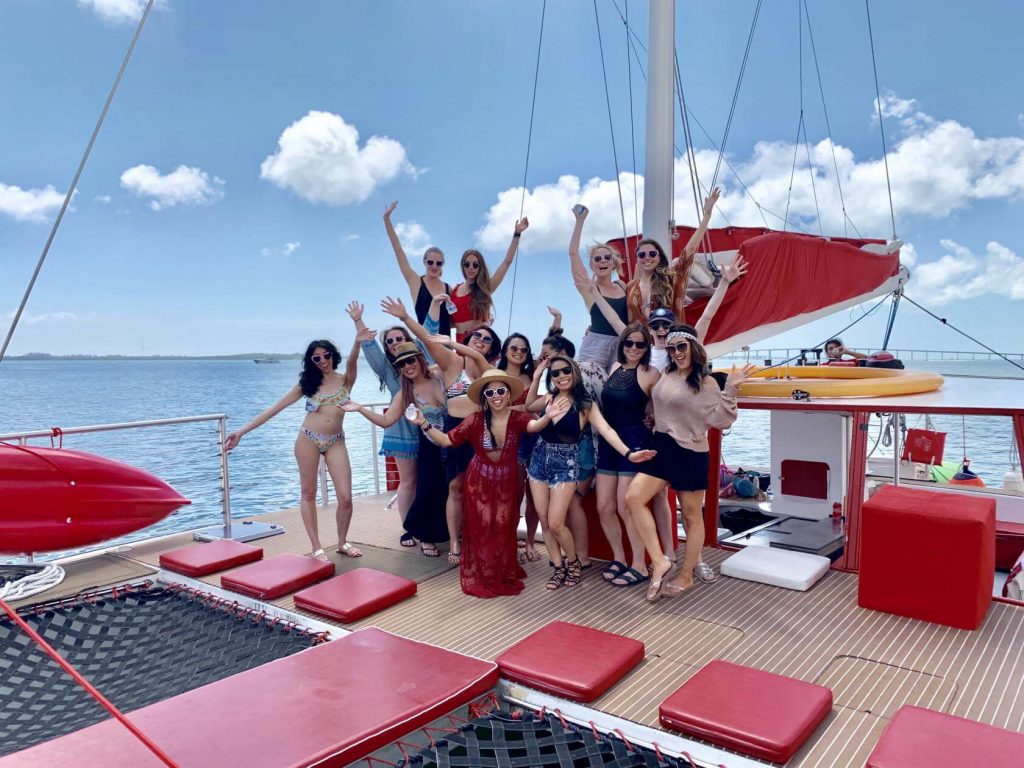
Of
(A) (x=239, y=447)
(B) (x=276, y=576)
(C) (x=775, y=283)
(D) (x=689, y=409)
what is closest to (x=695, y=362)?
(D) (x=689, y=409)

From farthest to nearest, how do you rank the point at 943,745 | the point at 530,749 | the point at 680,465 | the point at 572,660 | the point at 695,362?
1. the point at 680,465
2. the point at 695,362
3. the point at 572,660
4. the point at 530,749
5. the point at 943,745

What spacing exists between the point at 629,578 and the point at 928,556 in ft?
5.92

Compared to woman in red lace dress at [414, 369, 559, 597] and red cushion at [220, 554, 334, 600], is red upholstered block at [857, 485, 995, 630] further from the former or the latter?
red cushion at [220, 554, 334, 600]

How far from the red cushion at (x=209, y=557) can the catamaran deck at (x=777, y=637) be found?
0.12 m

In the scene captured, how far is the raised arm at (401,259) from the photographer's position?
598 cm

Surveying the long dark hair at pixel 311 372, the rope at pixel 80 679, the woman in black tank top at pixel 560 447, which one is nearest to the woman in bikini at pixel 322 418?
the long dark hair at pixel 311 372

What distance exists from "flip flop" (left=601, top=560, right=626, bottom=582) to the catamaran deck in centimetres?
6

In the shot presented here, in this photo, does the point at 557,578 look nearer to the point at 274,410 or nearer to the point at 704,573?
the point at 704,573

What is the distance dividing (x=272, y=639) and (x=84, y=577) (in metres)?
2.16

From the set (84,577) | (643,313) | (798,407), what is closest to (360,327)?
(643,313)

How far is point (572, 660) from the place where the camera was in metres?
3.42

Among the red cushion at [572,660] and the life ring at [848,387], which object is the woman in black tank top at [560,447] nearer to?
the red cushion at [572,660]

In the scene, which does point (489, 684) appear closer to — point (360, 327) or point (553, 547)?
point (553, 547)

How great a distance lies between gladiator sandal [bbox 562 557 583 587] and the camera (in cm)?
489
